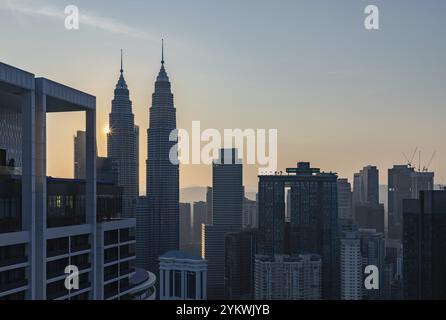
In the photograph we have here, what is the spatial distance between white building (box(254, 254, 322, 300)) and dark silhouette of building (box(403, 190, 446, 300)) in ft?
106

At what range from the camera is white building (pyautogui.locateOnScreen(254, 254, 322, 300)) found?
15207cm

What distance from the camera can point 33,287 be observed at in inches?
1062

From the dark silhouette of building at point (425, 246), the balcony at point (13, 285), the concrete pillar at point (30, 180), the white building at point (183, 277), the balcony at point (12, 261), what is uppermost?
the concrete pillar at point (30, 180)

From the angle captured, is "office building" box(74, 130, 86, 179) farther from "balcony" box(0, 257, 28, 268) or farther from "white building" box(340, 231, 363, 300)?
"white building" box(340, 231, 363, 300)

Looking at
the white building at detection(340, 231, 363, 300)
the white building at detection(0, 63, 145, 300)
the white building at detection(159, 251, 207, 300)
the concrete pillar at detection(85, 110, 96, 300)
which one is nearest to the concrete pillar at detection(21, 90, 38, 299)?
the white building at detection(0, 63, 145, 300)

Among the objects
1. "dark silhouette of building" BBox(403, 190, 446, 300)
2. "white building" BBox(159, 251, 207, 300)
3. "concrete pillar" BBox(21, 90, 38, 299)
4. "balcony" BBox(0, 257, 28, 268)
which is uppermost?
"concrete pillar" BBox(21, 90, 38, 299)

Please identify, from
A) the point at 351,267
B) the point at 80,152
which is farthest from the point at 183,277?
the point at 80,152

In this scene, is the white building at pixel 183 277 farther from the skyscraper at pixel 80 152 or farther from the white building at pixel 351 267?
the skyscraper at pixel 80 152

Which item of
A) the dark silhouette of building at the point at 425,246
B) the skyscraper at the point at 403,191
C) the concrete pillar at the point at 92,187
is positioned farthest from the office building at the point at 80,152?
the skyscraper at the point at 403,191

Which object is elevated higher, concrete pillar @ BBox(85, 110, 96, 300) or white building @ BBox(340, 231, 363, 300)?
concrete pillar @ BBox(85, 110, 96, 300)

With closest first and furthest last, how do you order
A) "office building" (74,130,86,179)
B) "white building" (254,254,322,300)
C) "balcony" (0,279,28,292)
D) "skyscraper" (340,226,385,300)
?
"balcony" (0,279,28,292) < "office building" (74,130,86,179) < "white building" (254,254,322,300) < "skyscraper" (340,226,385,300)

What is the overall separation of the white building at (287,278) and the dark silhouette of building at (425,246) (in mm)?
A: 32351

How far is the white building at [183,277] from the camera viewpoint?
161 metres

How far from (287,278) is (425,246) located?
4047cm
